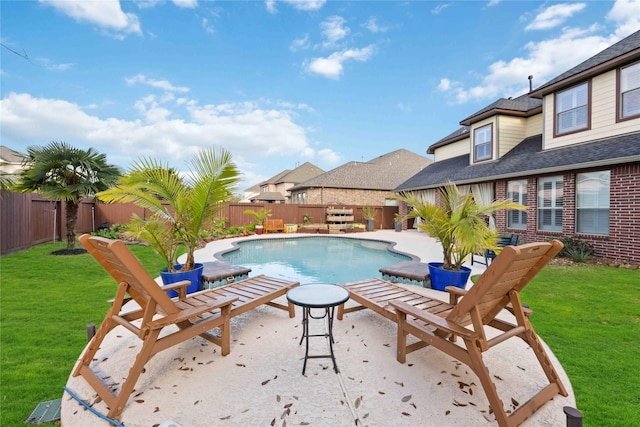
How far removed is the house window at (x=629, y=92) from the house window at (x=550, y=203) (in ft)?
7.36

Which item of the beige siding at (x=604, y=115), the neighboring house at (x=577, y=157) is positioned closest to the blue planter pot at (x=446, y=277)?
the neighboring house at (x=577, y=157)

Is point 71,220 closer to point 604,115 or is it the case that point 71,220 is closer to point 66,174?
point 66,174

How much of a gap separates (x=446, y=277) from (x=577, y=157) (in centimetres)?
677

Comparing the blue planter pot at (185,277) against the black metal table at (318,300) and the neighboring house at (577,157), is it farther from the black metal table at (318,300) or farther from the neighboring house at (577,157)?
the neighboring house at (577,157)

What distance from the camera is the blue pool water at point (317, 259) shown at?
7.20 meters

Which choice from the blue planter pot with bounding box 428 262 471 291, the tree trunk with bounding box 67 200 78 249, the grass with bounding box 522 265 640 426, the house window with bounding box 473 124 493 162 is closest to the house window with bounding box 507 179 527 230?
the house window with bounding box 473 124 493 162

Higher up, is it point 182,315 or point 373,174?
point 373,174

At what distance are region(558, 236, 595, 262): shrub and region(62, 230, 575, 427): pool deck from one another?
22.1ft

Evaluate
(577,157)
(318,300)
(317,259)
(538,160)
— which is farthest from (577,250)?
(318,300)

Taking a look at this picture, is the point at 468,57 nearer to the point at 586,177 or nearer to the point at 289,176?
the point at 586,177

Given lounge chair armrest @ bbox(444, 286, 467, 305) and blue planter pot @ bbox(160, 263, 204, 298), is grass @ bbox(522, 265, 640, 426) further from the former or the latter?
blue planter pot @ bbox(160, 263, 204, 298)

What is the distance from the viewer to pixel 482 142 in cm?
1293

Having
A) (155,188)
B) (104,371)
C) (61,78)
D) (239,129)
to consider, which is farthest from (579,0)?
(239,129)

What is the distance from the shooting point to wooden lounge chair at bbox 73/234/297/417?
82.7 inches
